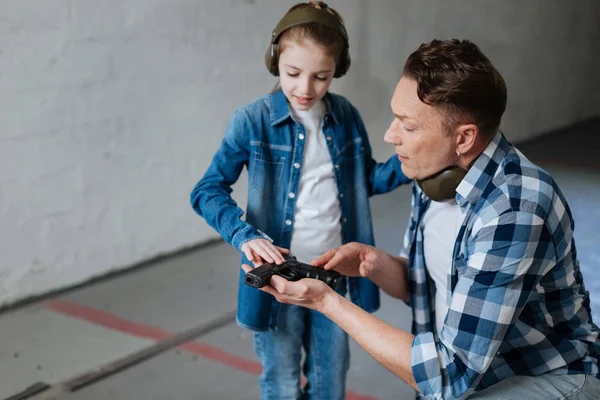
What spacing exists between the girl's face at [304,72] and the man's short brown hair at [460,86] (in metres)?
0.42

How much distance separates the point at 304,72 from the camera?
198cm

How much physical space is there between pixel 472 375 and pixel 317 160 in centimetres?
89

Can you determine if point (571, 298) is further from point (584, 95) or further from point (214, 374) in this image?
point (584, 95)

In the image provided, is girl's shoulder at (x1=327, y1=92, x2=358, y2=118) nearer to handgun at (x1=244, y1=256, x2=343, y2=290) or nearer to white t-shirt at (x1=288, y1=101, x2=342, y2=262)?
white t-shirt at (x1=288, y1=101, x2=342, y2=262)

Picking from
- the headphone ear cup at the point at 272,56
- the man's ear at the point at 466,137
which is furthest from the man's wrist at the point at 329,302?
the headphone ear cup at the point at 272,56

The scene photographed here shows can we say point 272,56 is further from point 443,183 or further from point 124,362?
point 124,362

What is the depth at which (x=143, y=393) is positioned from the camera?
8.98 ft

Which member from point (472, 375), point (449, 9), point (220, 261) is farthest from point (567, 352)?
point (449, 9)

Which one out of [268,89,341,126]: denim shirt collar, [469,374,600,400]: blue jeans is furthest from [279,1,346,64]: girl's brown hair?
[469,374,600,400]: blue jeans

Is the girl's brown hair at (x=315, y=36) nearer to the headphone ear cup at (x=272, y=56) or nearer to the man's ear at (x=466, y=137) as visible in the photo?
the headphone ear cup at (x=272, y=56)

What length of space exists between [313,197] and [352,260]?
25 cm

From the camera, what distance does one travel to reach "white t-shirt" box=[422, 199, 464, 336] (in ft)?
5.93

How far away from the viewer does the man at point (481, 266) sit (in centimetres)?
148

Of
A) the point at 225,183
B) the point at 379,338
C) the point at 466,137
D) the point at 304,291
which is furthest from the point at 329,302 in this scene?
the point at 225,183
